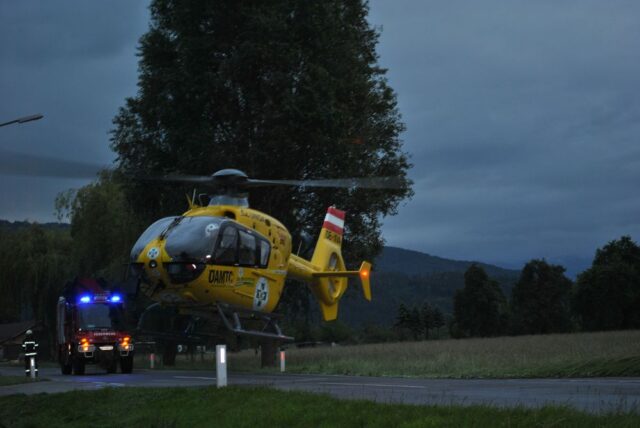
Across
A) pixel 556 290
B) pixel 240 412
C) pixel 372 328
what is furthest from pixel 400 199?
pixel 372 328

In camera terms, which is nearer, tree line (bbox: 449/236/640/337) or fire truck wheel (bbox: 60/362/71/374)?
fire truck wheel (bbox: 60/362/71/374)

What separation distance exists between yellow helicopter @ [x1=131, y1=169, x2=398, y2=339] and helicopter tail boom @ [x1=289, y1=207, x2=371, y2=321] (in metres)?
2.57

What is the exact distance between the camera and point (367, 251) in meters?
35.1

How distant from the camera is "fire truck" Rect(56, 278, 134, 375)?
31.6m

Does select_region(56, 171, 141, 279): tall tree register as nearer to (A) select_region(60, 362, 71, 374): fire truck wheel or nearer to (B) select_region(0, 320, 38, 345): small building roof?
(A) select_region(60, 362, 71, 374): fire truck wheel

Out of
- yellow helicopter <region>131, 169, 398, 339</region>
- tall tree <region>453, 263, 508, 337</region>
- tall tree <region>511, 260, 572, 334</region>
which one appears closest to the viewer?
yellow helicopter <region>131, 169, 398, 339</region>

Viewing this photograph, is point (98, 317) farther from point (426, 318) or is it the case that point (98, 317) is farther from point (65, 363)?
point (426, 318)

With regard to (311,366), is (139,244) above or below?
above

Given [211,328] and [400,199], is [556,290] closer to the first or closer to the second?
[400,199]

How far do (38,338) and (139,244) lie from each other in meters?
48.7

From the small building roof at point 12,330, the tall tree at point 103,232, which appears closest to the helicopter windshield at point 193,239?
the tall tree at point 103,232

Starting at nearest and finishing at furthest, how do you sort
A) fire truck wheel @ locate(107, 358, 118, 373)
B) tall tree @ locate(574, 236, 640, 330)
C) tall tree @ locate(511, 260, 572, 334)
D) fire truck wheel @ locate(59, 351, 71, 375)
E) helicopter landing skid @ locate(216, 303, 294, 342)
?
helicopter landing skid @ locate(216, 303, 294, 342), fire truck wheel @ locate(107, 358, 118, 373), fire truck wheel @ locate(59, 351, 71, 375), tall tree @ locate(574, 236, 640, 330), tall tree @ locate(511, 260, 572, 334)

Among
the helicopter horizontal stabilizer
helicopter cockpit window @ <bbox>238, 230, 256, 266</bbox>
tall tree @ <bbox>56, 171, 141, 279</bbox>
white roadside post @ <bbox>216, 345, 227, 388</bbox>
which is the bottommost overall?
white roadside post @ <bbox>216, 345, 227, 388</bbox>

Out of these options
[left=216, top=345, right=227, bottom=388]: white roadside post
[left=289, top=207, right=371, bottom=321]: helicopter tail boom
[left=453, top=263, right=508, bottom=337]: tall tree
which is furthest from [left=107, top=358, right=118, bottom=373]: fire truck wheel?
[left=453, top=263, right=508, bottom=337]: tall tree
